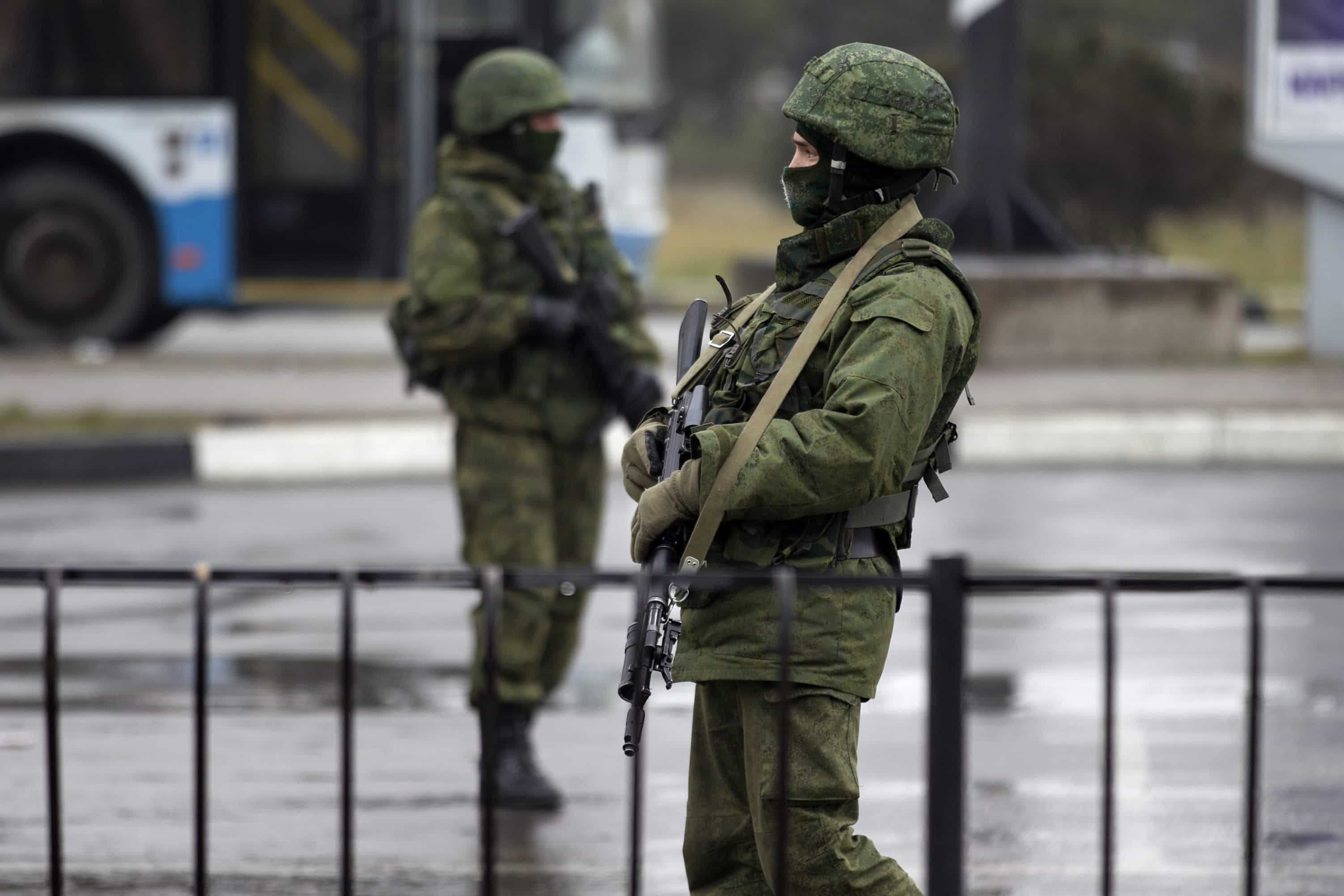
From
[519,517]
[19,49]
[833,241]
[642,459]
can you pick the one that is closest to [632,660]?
[642,459]

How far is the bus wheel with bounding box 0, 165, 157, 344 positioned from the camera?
52.2 feet

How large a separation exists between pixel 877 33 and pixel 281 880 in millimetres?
45486

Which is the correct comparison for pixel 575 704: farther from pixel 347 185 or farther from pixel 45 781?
pixel 347 185

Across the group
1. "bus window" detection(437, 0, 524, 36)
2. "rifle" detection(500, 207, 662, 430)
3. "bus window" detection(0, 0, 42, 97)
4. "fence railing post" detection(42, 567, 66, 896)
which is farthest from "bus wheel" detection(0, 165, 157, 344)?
"fence railing post" detection(42, 567, 66, 896)

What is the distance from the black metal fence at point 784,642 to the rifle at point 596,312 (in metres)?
1.82

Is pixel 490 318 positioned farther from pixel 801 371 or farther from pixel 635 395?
pixel 801 371

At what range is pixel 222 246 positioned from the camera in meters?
15.9

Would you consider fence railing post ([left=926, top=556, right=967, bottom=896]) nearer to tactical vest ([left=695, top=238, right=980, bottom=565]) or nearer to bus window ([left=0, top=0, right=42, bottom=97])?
tactical vest ([left=695, top=238, right=980, bottom=565])

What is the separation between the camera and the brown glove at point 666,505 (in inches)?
132

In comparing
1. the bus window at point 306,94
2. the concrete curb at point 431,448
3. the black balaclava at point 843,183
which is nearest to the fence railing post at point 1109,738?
the black balaclava at point 843,183

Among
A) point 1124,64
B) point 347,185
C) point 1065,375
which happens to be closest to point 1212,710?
point 1065,375

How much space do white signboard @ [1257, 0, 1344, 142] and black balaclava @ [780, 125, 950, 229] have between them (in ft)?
40.3

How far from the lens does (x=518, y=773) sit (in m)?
5.41

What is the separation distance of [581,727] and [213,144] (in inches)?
415
